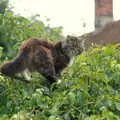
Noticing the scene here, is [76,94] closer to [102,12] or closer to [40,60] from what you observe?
[40,60]

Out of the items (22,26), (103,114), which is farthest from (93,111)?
(22,26)

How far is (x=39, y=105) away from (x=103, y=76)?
52 cm

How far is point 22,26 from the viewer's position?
6.86 meters

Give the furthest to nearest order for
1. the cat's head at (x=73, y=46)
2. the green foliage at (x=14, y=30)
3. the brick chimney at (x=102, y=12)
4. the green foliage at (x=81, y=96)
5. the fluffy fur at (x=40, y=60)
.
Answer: the brick chimney at (x=102, y=12), the green foliage at (x=14, y=30), the cat's head at (x=73, y=46), the fluffy fur at (x=40, y=60), the green foliage at (x=81, y=96)

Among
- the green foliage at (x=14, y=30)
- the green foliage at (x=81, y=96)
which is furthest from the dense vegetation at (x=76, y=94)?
the green foliage at (x=14, y=30)

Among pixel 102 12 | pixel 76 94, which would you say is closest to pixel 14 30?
pixel 76 94

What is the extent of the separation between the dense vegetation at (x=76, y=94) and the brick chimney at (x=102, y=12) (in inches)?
233

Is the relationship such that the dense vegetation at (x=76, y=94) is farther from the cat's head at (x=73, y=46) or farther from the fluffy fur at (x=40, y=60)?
the cat's head at (x=73, y=46)

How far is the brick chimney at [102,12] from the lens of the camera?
1027 cm

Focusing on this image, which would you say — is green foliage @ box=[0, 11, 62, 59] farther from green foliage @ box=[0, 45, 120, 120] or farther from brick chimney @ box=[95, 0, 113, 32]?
brick chimney @ box=[95, 0, 113, 32]

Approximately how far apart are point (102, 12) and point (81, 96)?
23.1ft

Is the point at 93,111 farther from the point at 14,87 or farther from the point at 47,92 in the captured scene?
the point at 14,87

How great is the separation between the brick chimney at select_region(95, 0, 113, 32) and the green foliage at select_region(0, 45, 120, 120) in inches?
244

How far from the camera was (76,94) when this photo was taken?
3.50 m
